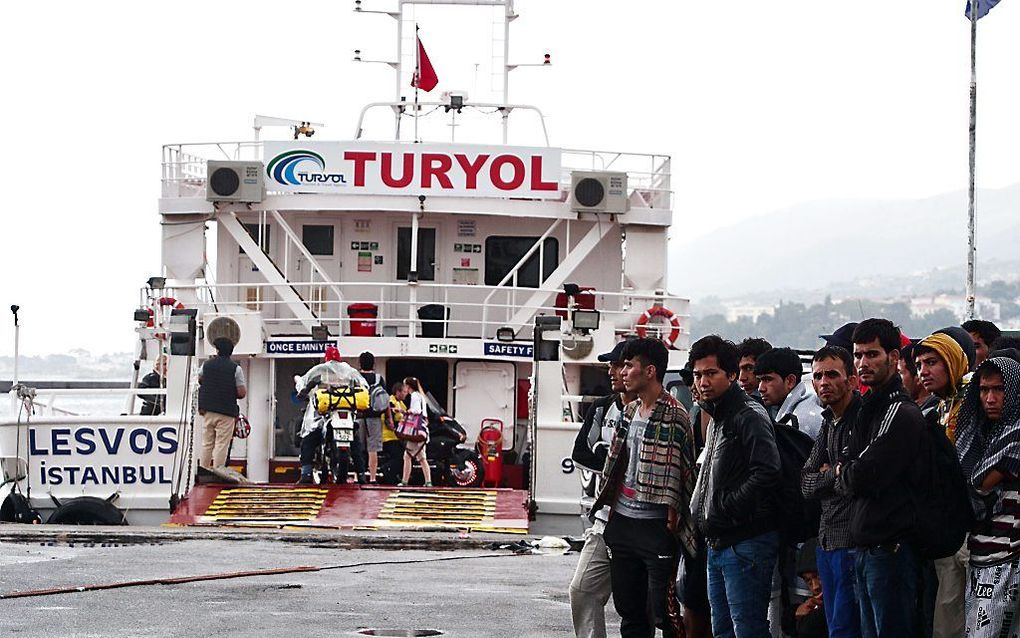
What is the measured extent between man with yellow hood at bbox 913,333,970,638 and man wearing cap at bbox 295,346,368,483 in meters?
9.68

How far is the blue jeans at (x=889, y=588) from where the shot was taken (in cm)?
657

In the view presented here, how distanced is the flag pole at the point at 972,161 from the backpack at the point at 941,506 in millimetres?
14177

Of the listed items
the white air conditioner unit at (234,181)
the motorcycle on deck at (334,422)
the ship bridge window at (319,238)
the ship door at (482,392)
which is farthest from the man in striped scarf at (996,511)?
the ship bridge window at (319,238)

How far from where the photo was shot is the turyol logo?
19453 millimetres

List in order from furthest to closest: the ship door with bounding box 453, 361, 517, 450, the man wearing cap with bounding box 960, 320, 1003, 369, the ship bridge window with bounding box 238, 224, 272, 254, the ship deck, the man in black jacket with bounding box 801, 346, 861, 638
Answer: the ship bridge window with bounding box 238, 224, 272, 254 → the ship door with bounding box 453, 361, 517, 450 → the ship deck → the man wearing cap with bounding box 960, 320, 1003, 369 → the man in black jacket with bounding box 801, 346, 861, 638

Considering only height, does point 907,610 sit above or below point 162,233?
below

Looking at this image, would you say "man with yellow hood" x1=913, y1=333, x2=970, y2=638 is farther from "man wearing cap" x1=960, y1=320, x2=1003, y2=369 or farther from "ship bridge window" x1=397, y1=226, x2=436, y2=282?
"ship bridge window" x1=397, y1=226, x2=436, y2=282

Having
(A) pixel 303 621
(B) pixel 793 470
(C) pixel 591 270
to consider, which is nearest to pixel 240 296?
(C) pixel 591 270

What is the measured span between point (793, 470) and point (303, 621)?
127 inches

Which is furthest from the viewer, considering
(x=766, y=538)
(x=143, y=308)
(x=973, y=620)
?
(x=143, y=308)

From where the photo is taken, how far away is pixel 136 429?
16.5 meters

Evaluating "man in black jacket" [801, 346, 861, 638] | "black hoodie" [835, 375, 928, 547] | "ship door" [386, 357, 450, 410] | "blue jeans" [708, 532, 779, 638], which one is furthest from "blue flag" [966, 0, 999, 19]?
"black hoodie" [835, 375, 928, 547]

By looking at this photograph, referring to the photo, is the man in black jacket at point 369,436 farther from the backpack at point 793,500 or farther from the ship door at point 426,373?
the backpack at point 793,500

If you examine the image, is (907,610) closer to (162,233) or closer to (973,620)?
(973,620)
